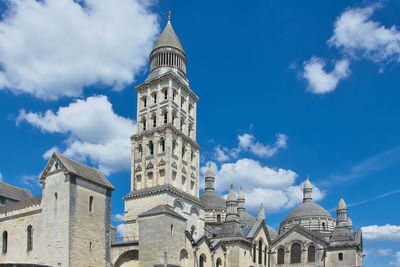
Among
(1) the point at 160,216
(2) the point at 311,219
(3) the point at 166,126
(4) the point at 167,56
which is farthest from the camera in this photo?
(2) the point at 311,219

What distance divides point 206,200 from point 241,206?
239 inches

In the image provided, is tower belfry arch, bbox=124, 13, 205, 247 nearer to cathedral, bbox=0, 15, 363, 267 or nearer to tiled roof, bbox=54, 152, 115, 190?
cathedral, bbox=0, 15, 363, 267

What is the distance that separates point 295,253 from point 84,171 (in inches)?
1283

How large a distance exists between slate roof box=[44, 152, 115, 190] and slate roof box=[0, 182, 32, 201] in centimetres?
1046

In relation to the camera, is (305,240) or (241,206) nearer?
(305,240)

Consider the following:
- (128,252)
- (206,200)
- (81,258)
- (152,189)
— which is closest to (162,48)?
(152,189)

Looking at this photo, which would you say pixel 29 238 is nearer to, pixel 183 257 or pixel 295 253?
pixel 183 257

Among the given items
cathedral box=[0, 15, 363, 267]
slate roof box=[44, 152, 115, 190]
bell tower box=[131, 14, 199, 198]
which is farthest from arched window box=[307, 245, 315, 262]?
slate roof box=[44, 152, 115, 190]

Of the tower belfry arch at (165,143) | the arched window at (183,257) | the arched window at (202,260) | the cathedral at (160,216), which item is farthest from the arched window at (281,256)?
the arched window at (183,257)

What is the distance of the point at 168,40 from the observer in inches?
2240

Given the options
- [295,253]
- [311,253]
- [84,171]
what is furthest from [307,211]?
[84,171]

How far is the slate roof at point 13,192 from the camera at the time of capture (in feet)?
144

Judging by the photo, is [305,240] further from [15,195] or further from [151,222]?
[15,195]

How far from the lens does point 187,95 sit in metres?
56.8
